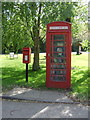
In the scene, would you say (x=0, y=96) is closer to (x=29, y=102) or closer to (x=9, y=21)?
(x=29, y=102)

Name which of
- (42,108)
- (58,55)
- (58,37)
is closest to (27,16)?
(58,37)

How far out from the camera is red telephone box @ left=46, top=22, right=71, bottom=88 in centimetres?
516

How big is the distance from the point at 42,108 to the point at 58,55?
2269 mm

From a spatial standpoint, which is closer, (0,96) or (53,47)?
(0,96)

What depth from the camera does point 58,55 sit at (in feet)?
17.7

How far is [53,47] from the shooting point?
5.37 meters

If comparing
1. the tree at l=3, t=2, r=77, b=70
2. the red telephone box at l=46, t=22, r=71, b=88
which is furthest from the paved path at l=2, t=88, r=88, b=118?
the tree at l=3, t=2, r=77, b=70

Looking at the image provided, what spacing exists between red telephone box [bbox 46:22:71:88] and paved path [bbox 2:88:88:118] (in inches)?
30.6

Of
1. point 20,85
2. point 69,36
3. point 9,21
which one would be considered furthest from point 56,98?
point 9,21

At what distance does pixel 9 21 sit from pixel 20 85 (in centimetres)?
351

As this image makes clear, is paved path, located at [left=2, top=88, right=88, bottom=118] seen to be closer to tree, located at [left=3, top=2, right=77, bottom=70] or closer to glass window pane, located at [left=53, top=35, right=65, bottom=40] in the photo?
glass window pane, located at [left=53, top=35, right=65, bottom=40]

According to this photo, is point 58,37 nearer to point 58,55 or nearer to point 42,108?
point 58,55

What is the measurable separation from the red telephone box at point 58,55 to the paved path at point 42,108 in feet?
2.55

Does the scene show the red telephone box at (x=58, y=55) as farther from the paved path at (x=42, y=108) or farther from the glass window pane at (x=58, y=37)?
the paved path at (x=42, y=108)
